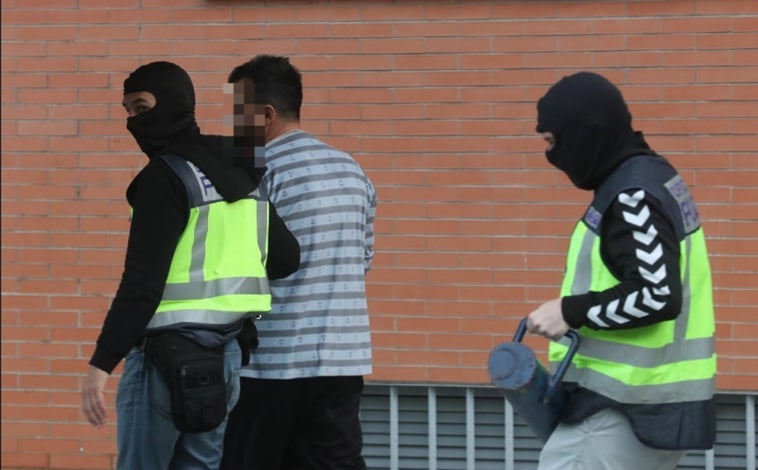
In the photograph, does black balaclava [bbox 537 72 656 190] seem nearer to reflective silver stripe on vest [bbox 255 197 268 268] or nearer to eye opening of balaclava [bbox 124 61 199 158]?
reflective silver stripe on vest [bbox 255 197 268 268]

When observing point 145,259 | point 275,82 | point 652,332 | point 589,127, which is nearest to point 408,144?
point 275,82

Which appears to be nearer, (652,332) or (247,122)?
(652,332)

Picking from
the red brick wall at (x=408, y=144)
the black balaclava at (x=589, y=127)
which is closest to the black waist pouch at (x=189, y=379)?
the black balaclava at (x=589, y=127)

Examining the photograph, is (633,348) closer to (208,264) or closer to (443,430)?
(208,264)

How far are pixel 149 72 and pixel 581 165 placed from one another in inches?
51.1

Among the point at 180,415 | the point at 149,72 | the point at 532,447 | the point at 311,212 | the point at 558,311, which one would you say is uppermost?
the point at 149,72

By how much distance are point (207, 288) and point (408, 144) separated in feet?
6.00

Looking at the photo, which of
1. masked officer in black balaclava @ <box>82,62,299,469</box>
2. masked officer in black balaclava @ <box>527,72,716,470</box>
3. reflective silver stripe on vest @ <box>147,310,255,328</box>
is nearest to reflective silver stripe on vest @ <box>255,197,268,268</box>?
masked officer in black balaclava @ <box>82,62,299,469</box>

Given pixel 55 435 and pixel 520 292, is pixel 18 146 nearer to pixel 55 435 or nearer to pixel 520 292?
pixel 55 435

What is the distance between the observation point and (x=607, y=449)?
3.16 metres

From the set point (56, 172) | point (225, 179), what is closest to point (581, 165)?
point (225, 179)

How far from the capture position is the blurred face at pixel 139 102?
12.3 feet

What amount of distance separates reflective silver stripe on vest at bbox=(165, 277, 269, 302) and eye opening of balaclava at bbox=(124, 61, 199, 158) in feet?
1.29

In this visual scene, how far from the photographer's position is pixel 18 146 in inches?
219
